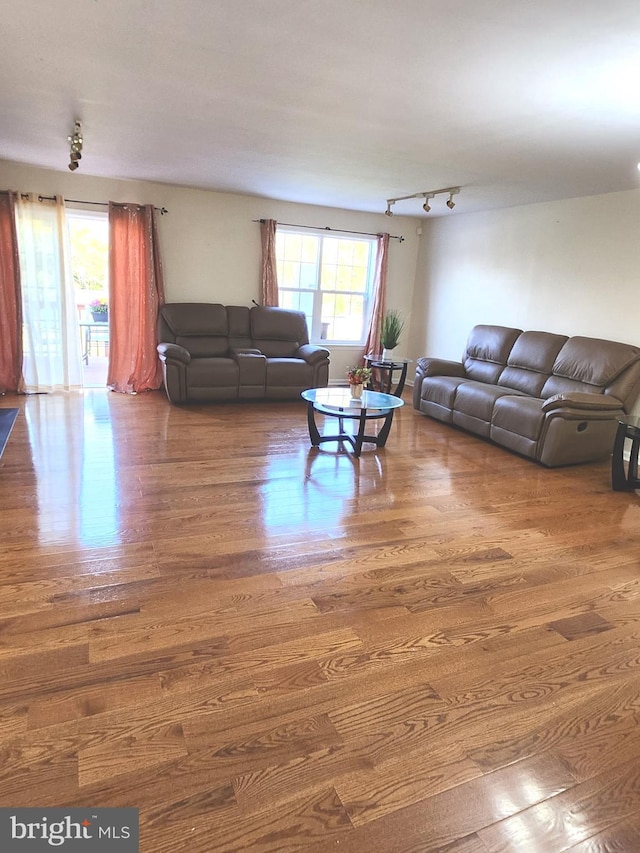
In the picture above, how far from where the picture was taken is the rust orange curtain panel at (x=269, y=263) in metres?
6.25

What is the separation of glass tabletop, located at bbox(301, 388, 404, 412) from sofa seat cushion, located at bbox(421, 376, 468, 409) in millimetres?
909

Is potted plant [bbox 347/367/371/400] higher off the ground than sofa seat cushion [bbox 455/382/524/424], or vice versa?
potted plant [bbox 347/367/371/400]

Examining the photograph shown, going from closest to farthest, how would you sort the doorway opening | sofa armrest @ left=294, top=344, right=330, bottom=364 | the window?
sofa armrest @ left=294, top=344, right=330, bottom=364 → the window → the doorway opening

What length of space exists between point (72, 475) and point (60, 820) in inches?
95.7

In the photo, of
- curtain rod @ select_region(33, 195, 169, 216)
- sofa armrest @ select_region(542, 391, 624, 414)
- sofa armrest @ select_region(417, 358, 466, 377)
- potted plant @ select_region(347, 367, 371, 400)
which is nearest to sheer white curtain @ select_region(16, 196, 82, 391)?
curtain rod @ select_region(33, 195, 169, 216)

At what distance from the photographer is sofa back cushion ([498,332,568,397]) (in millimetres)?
4895

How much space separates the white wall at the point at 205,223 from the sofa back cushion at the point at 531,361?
289 centimetres

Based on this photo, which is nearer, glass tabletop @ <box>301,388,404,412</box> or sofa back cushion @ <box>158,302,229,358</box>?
glass tabletop @ <box>301,388,404,412</box>

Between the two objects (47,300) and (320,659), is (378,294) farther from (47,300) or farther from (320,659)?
(320,659)

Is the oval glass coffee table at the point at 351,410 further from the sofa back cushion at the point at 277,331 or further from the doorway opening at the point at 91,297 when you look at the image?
the doorway opening at the point at 91,297

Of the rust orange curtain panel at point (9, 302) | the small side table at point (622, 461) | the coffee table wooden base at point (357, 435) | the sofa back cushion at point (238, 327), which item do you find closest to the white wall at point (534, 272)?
the small side table at point (622, 461)

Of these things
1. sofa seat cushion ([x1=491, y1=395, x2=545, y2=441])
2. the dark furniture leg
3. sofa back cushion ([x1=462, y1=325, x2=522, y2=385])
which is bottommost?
the dark furniture leg

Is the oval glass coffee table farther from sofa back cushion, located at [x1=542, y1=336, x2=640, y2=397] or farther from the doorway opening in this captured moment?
the doorway opening

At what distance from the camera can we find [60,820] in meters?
1.26
